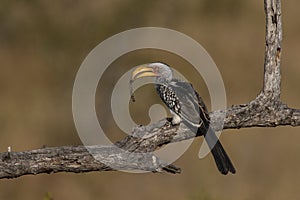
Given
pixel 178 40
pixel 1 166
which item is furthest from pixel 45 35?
pixel 1 166

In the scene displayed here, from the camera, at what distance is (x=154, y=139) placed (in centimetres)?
486

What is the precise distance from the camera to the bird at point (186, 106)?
5.14 meters

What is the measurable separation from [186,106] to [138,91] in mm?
4717

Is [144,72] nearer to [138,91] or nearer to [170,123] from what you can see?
[170,123]

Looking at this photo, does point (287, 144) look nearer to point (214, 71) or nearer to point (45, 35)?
point (214, 71)

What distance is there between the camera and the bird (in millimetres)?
5145

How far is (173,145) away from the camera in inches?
215

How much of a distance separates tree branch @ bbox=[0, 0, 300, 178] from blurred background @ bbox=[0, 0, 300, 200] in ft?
9.18

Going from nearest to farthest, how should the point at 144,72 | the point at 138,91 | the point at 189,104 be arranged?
the point at 189,104 → the point at 144,72 → the point at 138,91

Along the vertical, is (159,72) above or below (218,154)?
above

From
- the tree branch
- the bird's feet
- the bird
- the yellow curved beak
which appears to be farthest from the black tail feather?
the yellow curved beak

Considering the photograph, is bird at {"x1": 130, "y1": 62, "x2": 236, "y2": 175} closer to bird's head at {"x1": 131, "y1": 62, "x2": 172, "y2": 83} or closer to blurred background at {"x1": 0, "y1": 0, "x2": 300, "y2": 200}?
bird's head at {"x1": 131, "y1": 62, "x2": 172, "y2": 83}

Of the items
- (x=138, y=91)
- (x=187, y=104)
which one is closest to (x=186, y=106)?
(x=187, y=104)

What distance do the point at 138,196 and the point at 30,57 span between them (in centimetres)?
322
